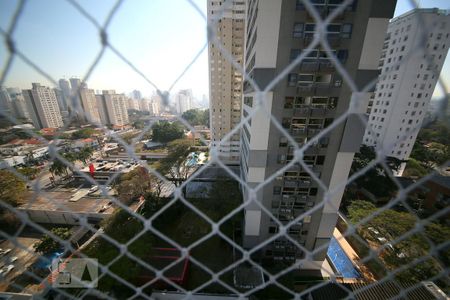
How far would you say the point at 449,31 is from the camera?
395cm

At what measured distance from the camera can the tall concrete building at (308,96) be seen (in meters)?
2.18

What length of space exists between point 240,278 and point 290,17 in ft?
12.7

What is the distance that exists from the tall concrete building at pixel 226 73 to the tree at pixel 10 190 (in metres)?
5.79

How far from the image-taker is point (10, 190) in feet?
16.6

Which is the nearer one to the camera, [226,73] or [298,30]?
[298,30]

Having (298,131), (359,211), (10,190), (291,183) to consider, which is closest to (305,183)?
(291,183)

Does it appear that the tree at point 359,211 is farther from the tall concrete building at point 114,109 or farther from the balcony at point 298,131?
the tall concrete building at point 114,109

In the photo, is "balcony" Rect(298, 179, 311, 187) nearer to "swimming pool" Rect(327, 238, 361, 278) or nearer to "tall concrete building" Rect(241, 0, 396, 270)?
"tall concrete building" Rect(241, 0, 396, 270)

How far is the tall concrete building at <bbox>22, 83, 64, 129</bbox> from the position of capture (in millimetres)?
8941

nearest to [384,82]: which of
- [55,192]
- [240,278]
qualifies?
[240,278]

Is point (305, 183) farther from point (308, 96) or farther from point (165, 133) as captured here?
point (165, 133)

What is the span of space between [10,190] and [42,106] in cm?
661

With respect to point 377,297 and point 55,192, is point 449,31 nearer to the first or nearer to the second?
point 377,297

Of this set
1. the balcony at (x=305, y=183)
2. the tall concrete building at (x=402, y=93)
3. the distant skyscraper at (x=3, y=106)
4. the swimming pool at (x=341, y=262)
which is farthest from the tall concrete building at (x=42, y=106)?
the tall concrete building at (x=402, y=93)
